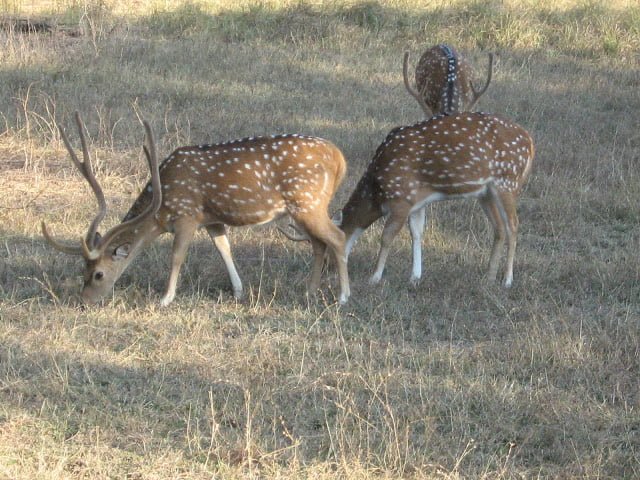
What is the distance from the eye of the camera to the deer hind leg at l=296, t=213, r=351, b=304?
25.1 ft

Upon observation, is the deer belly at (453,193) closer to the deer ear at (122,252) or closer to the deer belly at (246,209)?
the deer belly at (246,209)

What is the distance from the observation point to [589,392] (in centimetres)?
610

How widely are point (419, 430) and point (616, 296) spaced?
2675 millimetres

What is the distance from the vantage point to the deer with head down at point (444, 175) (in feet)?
26.3

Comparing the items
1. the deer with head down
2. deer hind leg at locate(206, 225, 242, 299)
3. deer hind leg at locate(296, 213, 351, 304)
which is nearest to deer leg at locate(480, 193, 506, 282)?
the deer with head down

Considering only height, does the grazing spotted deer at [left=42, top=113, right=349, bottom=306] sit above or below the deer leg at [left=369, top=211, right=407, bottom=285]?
above

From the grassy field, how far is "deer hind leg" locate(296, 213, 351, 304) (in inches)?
4.8

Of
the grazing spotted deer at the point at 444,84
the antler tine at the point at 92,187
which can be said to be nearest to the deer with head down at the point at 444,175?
the antler tine at the point at 92,187

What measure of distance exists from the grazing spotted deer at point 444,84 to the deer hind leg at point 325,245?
10.0 feet

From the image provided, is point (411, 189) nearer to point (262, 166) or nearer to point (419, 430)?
point (262, 166)

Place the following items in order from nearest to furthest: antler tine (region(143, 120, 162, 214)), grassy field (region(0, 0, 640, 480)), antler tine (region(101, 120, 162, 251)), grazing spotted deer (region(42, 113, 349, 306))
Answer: grassy field (region(0, 0, 640, 480)) → antler tine (region(143, 120, 162, 214)) → antler tine (region(101, 120, 162, 251)) → grazing spotted deer (region(42, 113, 349, 306))

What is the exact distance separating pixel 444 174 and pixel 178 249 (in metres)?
2.06

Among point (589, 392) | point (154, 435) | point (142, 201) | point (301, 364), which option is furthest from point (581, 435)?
point (142, 201)

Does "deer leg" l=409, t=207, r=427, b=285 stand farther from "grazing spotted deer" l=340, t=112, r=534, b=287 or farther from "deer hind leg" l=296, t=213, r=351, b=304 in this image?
"deer hind leg" l=296, t=213, r=351, b=304
